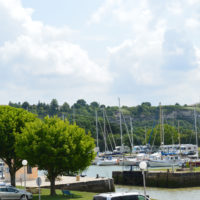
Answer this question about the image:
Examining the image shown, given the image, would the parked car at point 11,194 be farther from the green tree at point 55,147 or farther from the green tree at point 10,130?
the green tree at point 10,130

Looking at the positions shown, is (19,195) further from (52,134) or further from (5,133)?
(5,133)

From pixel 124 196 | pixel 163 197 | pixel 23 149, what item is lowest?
pixel 163 197

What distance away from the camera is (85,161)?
43312 mm

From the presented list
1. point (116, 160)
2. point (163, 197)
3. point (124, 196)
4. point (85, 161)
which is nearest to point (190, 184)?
point (163, 197)

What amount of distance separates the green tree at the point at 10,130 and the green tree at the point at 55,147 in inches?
146

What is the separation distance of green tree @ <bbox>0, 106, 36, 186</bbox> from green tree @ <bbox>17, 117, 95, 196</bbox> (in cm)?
372

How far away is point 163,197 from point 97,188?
8.93m

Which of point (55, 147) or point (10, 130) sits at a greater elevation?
point (10, 130)

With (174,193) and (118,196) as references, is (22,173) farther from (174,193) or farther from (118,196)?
(118,196)

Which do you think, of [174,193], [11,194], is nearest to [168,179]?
[174,193]

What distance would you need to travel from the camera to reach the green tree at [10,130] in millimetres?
47500

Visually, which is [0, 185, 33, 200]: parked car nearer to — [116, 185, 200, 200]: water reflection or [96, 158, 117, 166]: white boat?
[116, 185, 200, 200]: water reflection

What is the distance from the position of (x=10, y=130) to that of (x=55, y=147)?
8.03 m

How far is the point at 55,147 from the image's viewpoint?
4219cm
